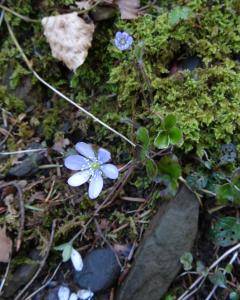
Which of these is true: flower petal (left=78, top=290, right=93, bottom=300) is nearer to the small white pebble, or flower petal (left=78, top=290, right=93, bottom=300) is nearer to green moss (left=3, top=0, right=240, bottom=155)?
the small white pebble

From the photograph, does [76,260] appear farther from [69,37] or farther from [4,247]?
[69,37]

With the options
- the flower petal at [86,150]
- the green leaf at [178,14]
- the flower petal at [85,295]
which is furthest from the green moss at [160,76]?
the flower petal at [85,295]

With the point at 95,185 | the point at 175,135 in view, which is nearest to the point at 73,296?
the point at 95,185

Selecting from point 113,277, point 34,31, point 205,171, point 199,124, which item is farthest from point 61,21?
point 113,277

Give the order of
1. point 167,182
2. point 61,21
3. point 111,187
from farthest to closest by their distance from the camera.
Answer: point 61,21 < point 111,187 < point 167,182

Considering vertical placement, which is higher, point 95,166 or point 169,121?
point 169,121

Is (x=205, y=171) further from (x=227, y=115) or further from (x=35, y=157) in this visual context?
(x=35, y=157)

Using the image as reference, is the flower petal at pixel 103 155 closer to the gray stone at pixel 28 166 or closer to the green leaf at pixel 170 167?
the green leaf at pixel 170 167
